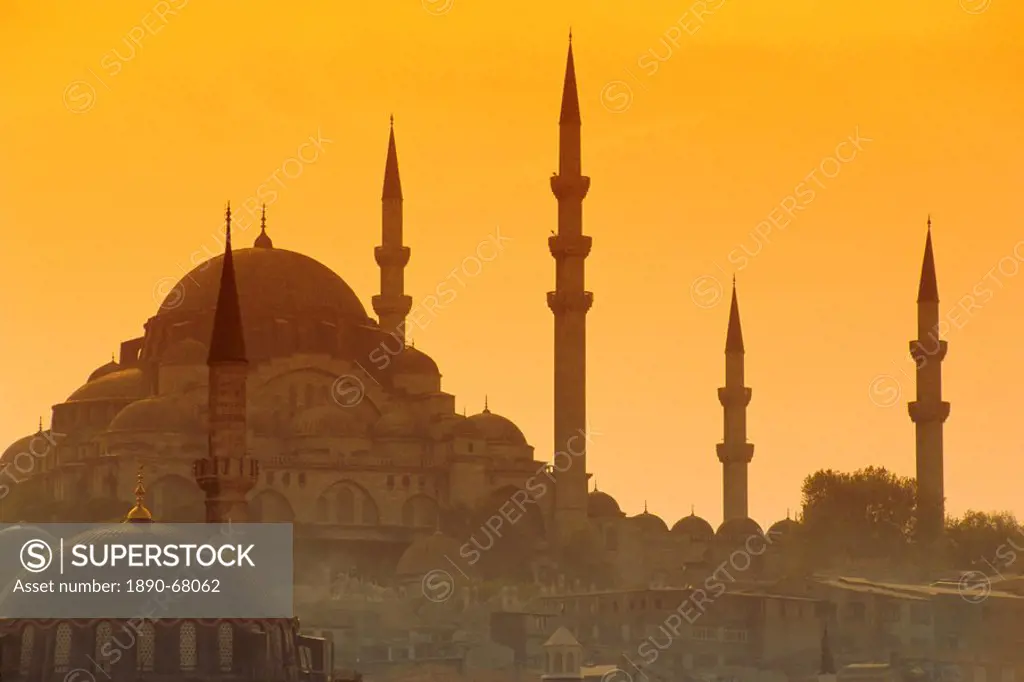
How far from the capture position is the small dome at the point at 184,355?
79.5m

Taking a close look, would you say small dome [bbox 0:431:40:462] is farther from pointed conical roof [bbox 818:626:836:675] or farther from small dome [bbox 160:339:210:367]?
pointed conical roof [bbox 818:626:836:675]

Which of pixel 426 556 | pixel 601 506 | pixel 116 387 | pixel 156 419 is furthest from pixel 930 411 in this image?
pixel 116 387

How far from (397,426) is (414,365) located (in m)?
3.87

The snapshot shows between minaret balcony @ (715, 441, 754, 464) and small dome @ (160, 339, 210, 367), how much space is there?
48.8 ft

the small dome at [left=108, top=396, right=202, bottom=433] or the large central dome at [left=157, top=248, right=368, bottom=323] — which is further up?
the large central dome at [left=157, top=248, right=368, bottom=323]

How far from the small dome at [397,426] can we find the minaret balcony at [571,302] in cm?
684

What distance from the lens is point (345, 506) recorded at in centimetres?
7869

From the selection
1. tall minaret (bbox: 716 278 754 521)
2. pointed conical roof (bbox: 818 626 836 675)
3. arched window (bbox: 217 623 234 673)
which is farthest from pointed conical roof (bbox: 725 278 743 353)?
arched window (bbox: 217 623 234 673)

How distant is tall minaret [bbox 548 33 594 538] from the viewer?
75250 millimetres

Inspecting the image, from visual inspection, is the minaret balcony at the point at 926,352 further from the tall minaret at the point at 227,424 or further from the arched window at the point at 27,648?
the arched window at the point at 27,648

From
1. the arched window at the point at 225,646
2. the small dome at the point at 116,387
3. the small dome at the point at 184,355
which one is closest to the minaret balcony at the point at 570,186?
the small dome at the point at 184,355

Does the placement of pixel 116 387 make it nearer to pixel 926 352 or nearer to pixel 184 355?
pixel 184 355

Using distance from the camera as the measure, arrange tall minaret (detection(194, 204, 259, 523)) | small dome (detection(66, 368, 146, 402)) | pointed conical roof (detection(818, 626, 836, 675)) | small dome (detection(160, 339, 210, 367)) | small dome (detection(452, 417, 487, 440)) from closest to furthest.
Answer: tall minaret (detection(194, 204, 259, 523))
pointed conical roof (detection(818, 626, 836, 675))
small dome (detection(160, 339, 210, 367))
small dome (detection(452, 417, 487, 440))
small dome (detection(66, 368, 146, 402))

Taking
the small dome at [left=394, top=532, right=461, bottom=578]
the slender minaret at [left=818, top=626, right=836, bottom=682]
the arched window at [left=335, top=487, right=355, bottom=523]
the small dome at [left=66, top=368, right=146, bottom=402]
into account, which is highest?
the small dome at [left=66, top=368, right=146, bottom=402]
